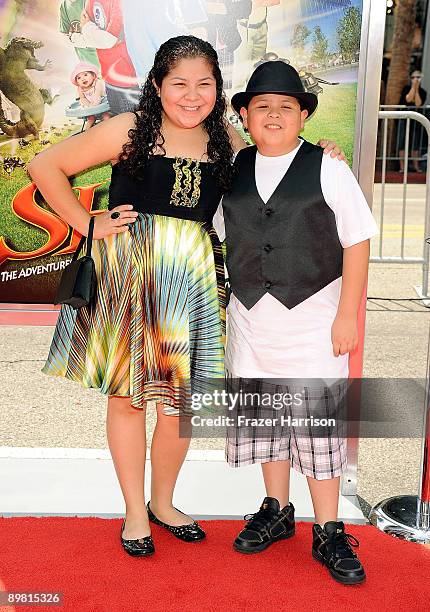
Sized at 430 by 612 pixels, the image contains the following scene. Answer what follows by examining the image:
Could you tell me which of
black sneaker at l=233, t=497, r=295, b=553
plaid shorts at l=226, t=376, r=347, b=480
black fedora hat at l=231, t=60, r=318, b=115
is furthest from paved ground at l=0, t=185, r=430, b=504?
black fedora hat at l=231, t=60, r=318, b=115

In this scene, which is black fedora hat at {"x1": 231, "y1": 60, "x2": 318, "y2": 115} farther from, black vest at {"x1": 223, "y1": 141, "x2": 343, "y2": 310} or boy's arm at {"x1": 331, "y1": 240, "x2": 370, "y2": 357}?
boy's arm at {"x1": 331, "y1": 240, "x2": 370, "y2": 357}

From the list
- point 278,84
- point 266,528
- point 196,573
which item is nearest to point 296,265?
point 278,84

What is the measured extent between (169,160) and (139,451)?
0.98m

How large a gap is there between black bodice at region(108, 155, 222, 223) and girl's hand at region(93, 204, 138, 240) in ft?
0.18

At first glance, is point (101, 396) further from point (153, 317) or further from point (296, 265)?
point (296, 265)

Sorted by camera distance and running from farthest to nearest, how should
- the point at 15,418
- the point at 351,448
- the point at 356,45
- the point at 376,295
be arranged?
1. the point at 376,295
2. the point at 15,418
3. the point at 351,448
4. the point at 356,45

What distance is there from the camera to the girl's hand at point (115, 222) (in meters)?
2.82

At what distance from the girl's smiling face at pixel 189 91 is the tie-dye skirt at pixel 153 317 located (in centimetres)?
34

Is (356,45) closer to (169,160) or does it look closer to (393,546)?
(169,160)

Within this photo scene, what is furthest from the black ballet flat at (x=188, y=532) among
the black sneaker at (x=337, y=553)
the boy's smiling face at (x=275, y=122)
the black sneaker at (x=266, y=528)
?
the boy's smiling face at (x=275, y=122)

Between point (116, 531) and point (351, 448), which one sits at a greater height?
point (351, 448)

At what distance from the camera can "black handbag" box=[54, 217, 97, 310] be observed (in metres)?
2.80

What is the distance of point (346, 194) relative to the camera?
274 cm

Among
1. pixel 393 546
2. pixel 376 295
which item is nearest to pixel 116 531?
pixel 393 546
